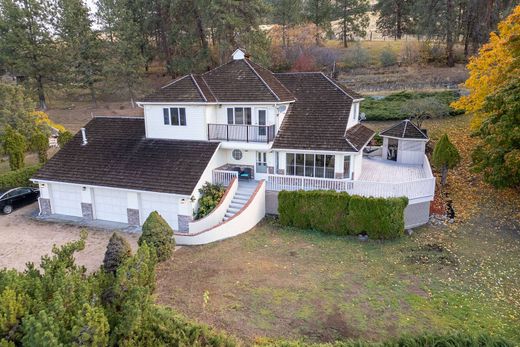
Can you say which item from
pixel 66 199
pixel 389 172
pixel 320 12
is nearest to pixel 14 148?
pixel 66 199

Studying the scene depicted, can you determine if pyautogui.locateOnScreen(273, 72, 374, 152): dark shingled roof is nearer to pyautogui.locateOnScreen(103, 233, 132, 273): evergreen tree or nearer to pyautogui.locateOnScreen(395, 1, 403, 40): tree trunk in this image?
pyautogui.locateOnScreen(103, 233, 132, 273): evergreen tree

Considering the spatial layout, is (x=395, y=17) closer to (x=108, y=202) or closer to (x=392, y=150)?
(x=392, y=150)

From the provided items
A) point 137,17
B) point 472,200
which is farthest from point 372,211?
A: point 137,17

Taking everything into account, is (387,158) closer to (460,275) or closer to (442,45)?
(460,275)

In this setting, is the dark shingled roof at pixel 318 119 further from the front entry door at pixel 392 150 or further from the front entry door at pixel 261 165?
the front entry door at pixel 392 150

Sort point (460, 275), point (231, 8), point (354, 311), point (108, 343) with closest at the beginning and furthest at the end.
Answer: point (108, 343) < point (354, 311) < point (460, 275) < point (231, 8)

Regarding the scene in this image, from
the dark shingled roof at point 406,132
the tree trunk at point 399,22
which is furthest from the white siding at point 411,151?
the tree trunk at point 399,22

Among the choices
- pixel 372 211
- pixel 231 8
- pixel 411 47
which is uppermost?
pixel 231 8
